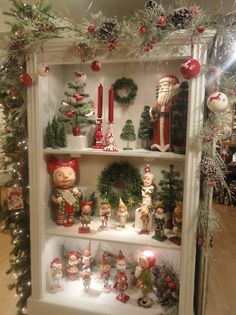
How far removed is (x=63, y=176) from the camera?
60.2 inches

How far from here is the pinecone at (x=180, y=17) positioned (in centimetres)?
116

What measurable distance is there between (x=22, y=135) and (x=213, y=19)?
3.64 ft

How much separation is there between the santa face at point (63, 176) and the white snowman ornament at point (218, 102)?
805 mm

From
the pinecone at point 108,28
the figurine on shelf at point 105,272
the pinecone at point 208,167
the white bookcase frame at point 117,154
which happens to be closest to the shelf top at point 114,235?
the white bookcase frame at point 117,154

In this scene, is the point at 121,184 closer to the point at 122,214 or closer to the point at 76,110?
the point at 122,214

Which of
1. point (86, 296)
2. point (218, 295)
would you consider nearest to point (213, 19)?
point (86, 296)

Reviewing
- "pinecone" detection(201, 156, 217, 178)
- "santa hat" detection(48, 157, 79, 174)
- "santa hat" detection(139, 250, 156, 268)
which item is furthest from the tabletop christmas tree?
"santa hat" detection(139, 250, 156, 268)

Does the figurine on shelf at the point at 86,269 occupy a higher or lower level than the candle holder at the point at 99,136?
lower

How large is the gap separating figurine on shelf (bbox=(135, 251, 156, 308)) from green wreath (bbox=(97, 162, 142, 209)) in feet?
0.95

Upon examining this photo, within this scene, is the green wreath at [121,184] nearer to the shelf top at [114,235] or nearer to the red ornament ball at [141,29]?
the shelf top at [114,235]

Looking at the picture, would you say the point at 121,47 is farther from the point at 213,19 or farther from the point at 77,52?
the point at 213,19

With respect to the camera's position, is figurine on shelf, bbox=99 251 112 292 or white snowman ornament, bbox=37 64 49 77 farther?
figurine on shelf, bbox=99 251 112 292

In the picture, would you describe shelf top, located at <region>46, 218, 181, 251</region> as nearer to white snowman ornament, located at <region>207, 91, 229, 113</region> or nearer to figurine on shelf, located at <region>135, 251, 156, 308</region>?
figurine on shelf, located at <region>135, 251, 156, 308</region>

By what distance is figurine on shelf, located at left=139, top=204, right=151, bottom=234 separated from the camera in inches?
58.8
